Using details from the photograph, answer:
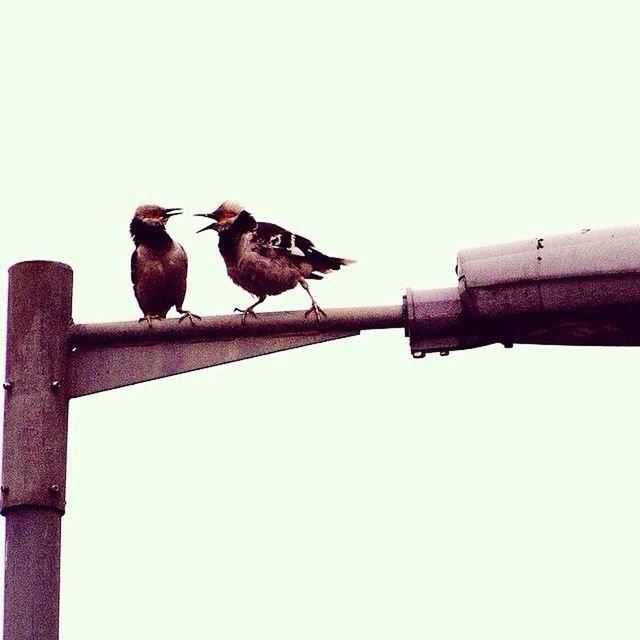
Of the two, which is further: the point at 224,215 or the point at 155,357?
the point at 224,215

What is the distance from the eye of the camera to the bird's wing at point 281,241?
906 cm

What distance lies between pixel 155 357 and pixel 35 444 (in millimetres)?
586

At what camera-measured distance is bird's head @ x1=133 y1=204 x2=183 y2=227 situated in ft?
31.7

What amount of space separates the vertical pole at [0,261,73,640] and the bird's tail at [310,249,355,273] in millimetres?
3405

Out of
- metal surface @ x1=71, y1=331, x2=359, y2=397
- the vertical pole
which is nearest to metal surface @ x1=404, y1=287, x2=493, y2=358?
metal surface @ x1=71, y1=331, x2=359, y2=397

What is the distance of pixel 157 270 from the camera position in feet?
34.2

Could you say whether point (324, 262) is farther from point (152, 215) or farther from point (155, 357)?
point (155, 357)

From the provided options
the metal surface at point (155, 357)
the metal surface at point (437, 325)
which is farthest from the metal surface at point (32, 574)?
→ the metal surface at point (437, 325)

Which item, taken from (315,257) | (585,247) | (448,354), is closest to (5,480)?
(448,354)

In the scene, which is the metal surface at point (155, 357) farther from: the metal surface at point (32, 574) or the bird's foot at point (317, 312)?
the metal surface at point (32, 574)

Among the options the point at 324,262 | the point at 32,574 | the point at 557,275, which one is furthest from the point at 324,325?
the point at 324,262

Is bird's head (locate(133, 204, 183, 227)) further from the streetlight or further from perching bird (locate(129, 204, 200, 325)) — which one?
the streetlight

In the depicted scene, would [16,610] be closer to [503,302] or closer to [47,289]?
[47,289]

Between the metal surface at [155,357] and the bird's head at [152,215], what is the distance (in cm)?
398
